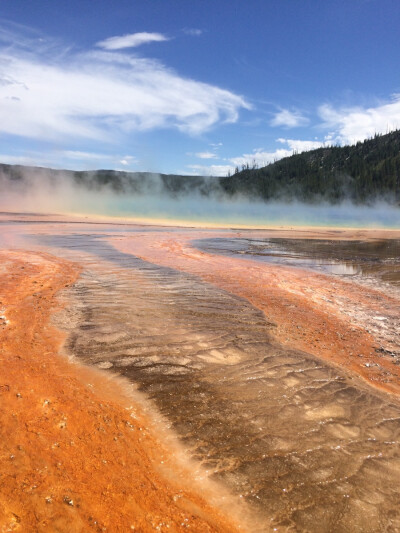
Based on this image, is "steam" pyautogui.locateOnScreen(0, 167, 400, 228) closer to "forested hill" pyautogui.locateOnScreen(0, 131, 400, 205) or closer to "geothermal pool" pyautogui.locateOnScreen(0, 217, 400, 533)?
"forested hill" pyautogui.locateOnScreen(0, 131, 400, 205)

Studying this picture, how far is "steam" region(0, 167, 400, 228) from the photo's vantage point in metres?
62.1

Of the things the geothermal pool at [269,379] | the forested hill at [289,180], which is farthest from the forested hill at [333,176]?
the geothermal pool at [269,379]

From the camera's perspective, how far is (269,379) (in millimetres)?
4613

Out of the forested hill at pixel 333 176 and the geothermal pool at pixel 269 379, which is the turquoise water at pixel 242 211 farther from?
the geothermal pool at pixel 269 379

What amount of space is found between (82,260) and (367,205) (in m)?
76.2

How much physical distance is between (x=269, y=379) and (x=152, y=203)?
268ft

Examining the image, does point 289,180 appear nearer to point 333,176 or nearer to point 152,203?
point 333,176

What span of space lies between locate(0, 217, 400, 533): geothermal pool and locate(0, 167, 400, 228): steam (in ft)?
161

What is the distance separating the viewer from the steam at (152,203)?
62.1 metres

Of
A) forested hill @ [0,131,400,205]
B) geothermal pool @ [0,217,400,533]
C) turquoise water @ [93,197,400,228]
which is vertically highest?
forested hill @ [0,131,400,205]

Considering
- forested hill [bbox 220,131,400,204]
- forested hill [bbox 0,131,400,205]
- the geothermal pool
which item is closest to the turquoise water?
forested hill [bbox 0,131,400,205]

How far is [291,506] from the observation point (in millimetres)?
2699

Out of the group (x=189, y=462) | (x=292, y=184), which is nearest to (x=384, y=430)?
(x=189, y=462)

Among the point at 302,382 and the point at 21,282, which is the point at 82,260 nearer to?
the point at 21,282
